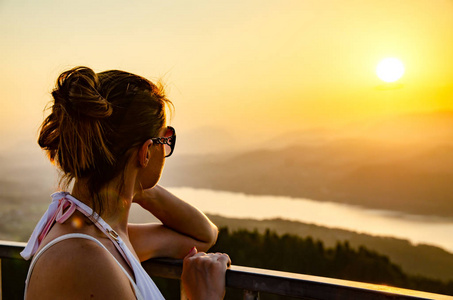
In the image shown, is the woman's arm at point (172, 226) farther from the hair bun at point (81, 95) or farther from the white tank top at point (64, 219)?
the hair bun at point (81, 95)

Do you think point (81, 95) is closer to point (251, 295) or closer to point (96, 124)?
point (96, 124)

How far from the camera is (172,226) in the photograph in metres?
1.76

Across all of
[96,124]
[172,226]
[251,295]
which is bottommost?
[251,295]

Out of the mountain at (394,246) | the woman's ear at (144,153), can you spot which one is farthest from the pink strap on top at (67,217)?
the mountain at (394,246)

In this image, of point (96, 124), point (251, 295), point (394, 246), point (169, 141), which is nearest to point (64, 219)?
point (96, 124)

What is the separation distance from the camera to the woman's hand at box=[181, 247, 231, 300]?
1.30 meters

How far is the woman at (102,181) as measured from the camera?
3.51 ft

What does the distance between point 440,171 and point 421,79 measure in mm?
10268

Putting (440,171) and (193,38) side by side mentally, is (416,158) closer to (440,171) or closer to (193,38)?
(440,171)

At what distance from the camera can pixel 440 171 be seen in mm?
22188

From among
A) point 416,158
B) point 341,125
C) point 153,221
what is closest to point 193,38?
point 153,221

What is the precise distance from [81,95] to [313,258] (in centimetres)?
3067

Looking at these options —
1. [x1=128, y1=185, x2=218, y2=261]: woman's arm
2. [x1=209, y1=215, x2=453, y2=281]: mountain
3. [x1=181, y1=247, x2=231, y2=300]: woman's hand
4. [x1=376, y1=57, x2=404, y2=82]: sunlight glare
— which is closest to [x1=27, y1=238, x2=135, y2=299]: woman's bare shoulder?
[x1=181, y1=247, x2=231, y2=300]: woman's hand

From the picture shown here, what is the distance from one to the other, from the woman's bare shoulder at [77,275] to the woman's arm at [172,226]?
56cm
